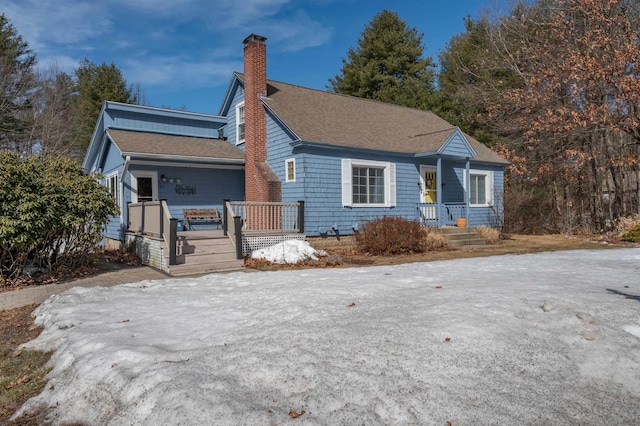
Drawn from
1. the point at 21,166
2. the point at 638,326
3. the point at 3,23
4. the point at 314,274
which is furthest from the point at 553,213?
the point at 3,23

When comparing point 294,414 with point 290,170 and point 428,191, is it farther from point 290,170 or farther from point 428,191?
point 428,191

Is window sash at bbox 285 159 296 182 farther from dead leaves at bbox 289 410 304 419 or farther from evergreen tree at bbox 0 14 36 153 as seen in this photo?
evergreen tree at bbox 0 14 36 153

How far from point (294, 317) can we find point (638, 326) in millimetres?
3736

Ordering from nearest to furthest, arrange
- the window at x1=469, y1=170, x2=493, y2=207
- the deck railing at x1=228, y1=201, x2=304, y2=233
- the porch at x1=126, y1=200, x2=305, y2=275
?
the porch at x1=126, y1=200, x2=305, y2=275, the deck railing at x1=228, y1=201, x2=304, y2=233, the window at x1=469, y1=170, x2=493, y2=207

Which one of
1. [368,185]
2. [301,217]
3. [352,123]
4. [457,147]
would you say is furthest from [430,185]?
[301,217]

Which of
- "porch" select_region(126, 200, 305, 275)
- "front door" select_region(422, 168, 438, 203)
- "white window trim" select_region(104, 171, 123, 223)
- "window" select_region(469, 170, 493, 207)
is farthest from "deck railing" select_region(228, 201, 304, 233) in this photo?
"window" select_region(469, 170, 493, 207)

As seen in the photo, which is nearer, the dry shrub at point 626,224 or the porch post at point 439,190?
the porch post at point 439,190

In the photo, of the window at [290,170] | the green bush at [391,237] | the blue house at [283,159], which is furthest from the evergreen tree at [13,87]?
the green bush at [391,237]

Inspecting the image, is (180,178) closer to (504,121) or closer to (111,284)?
(111,284)

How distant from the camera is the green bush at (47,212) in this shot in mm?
7996

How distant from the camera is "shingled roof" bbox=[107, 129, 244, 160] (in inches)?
529

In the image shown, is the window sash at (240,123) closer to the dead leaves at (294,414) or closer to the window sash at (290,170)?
the window sash at (290,170)

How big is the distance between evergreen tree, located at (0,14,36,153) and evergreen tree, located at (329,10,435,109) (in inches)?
921

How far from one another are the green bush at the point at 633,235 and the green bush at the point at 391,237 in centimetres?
840
